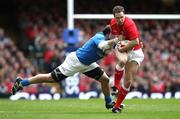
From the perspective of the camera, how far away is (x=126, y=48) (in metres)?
13.8

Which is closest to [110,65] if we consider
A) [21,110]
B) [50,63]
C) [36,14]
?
[50,63]

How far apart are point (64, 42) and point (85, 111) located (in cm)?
940

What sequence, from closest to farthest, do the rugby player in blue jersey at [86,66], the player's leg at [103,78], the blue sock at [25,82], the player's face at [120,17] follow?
the player's face at [120,17] < the rugby player in blue jersey at [86,66] < the player's leg at [103,78] < the blue sock at [25,82]

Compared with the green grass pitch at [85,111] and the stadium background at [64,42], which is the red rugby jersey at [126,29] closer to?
the green grass pitch at [85,111]

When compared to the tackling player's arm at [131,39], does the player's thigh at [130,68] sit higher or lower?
lower

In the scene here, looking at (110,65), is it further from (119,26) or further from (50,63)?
(119,26)

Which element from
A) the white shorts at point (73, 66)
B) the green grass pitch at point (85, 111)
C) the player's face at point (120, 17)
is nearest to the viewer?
the green grass pitch at point (85, 111)

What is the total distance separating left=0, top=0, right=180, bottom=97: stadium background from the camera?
2298 centimetres

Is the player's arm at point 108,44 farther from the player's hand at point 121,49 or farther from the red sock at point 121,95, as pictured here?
the red sock at point 121,95

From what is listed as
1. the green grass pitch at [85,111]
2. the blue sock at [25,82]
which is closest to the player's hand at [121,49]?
the green grass pitch at [85,111]

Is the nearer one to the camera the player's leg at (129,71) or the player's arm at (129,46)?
the player's arm at (129,46)

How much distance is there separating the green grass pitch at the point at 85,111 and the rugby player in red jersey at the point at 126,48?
472mm

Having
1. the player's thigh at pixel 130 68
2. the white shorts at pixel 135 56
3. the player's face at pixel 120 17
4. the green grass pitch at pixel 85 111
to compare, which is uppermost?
the player's face at pixel 120 17

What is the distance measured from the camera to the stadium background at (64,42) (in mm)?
22984
